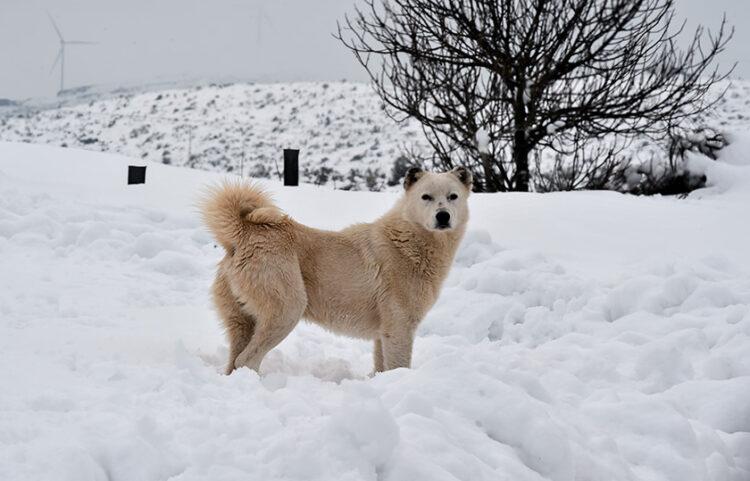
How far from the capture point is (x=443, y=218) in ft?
14.2

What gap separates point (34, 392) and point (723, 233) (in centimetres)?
683

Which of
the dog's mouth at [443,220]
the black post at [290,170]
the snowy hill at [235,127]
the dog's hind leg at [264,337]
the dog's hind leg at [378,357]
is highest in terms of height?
the snowy hill at [235,127]

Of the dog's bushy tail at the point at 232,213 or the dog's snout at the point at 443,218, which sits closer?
the dog's bushy tail at the point at 232,213

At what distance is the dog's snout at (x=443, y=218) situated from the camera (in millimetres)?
4340

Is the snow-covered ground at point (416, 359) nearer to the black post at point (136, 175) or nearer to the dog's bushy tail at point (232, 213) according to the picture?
the dog's bushy tail at point (232, 213)

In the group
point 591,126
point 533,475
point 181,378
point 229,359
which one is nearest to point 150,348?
point 229,359

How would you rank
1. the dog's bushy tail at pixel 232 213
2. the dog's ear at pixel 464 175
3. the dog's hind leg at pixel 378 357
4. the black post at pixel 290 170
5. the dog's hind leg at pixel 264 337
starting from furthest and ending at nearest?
the black post at pixel 290 170 < the dog's ear at pixel 464 175 < the dog's hind leg at pixel 378 357 < the dog's bushy tail at pixel 232 213 < the dog's hind leg at pixel 264 337

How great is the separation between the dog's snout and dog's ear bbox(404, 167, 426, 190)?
45 cm

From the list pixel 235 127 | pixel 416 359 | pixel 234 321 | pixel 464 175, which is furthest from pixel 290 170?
pixel 235 127

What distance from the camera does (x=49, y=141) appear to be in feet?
91.1

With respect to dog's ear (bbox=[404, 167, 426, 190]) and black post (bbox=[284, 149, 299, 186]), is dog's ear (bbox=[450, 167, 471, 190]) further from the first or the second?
→ black post (bbox=[284, 149, 299, 186])

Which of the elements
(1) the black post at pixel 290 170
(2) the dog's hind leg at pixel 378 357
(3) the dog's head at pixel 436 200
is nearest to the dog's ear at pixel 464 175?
(3) the dog's head at pixel 436 200

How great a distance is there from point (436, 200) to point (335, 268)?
90 cm

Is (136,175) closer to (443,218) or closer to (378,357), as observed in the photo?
(378,357)
